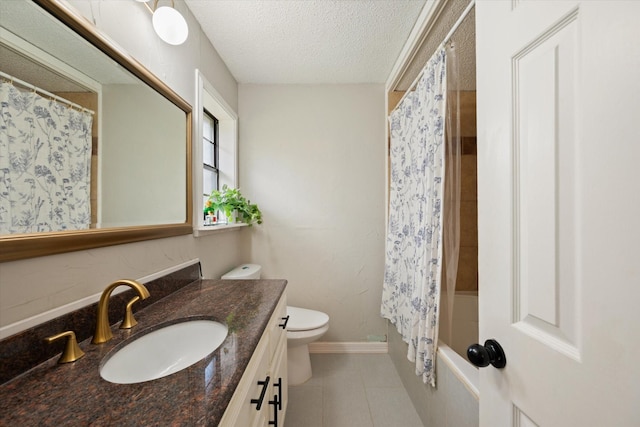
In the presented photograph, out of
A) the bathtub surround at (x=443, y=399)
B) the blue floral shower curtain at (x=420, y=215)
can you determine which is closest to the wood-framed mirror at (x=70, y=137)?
the blue floral shower curtain at (x=420, y=215)

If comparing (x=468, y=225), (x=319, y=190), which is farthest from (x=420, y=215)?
(x=319, y=190)

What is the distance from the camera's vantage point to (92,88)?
2.63ft

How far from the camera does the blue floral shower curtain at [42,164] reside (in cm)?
58

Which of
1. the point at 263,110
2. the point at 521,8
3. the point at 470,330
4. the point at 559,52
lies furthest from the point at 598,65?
the point at 263,110

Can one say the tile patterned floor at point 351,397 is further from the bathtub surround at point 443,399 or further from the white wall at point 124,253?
the white wall at point 124,253

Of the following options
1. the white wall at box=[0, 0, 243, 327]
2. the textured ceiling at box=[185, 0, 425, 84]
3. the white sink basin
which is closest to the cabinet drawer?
the white sink basin

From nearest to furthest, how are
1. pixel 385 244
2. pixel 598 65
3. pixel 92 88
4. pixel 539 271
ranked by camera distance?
pixel 598 65
pixel 539 271
pixel 92 88
pixel 385 244

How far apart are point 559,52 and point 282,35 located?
5.34 ft

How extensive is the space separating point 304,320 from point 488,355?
4.70ft

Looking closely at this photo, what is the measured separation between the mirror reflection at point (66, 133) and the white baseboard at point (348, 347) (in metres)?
1.78

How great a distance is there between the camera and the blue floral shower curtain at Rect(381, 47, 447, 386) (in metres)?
1.28

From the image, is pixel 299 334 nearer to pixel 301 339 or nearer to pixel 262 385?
pixel 301 339

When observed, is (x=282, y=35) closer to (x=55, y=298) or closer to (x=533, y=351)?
(x=55, y=298)

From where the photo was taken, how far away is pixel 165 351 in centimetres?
84
